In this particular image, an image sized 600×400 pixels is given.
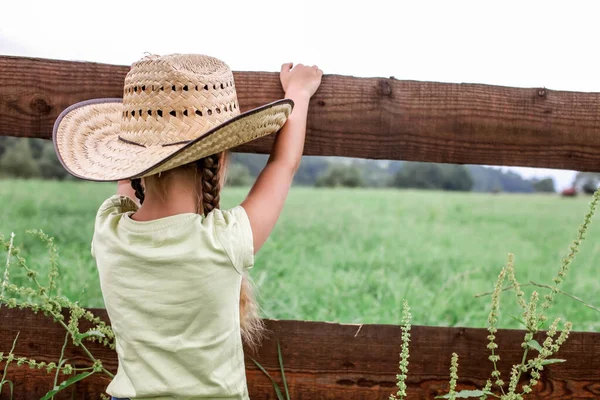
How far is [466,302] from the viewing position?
178 inches

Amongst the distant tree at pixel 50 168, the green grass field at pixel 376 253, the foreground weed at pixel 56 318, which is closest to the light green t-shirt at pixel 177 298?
the foreground weed at pixel 56 318

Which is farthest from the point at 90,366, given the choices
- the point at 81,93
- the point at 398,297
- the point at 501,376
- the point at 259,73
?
the point at 398,297

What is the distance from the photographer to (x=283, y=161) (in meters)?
1.84

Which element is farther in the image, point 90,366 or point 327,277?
point 327,277

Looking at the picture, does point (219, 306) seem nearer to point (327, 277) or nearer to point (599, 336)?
point (599, 336)

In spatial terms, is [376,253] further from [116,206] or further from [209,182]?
[209,182]

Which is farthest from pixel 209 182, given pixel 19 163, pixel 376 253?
pixel 19 163

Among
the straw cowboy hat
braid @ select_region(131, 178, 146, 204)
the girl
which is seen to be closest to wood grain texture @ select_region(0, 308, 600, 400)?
the girl

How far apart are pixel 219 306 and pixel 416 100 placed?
0.92m

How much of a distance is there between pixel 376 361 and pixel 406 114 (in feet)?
2.69

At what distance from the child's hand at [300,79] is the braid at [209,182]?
0.39 metres

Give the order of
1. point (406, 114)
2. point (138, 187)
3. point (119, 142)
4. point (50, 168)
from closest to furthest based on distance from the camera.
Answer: point (119, 142) < point (138, 187) < point (406, 114) < point (50, 168)

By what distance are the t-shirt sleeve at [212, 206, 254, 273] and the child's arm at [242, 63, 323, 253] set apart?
0.04 metres

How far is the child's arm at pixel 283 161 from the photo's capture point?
68.1 inches
